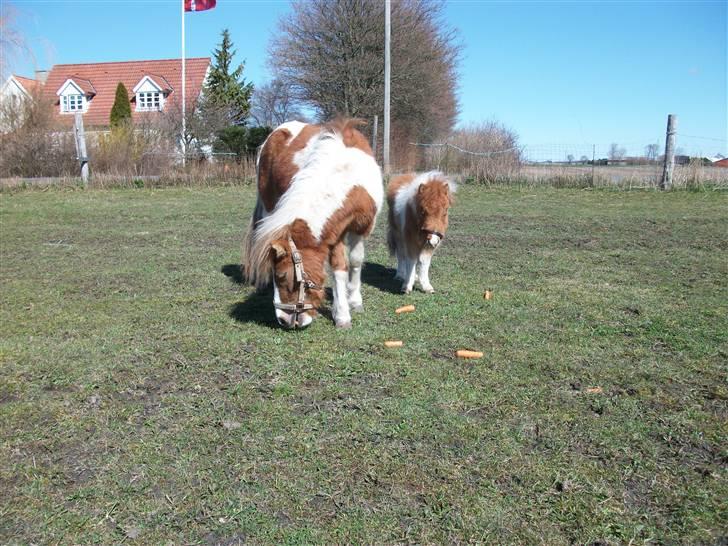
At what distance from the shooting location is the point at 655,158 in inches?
878

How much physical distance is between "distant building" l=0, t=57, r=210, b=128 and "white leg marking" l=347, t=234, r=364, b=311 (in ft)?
124

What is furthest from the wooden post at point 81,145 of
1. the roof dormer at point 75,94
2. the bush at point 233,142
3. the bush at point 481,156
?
the roof dormer at point 75,94

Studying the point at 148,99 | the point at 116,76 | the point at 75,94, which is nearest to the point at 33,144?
the point at 148,99

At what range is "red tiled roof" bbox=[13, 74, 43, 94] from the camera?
2142cm

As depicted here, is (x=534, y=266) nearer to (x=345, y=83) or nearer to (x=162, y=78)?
(x=345, y=83)

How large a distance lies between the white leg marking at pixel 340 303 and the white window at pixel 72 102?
1714 inches

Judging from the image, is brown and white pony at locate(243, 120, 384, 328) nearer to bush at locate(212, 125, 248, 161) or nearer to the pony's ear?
the pony's ear

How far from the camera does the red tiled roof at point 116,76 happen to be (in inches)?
1661

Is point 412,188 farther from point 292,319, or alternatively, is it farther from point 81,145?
point 81,145

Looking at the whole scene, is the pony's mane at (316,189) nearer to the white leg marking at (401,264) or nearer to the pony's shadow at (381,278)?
the white leg marking at (401,264)

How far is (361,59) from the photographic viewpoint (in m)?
32.2

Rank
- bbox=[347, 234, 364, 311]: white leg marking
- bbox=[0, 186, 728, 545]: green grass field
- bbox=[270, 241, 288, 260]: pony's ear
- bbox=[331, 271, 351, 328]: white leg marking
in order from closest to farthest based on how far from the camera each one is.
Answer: bbox=[0, 186, 728, 545]: green grass field, bbox=[270, 241, 288, 260]: pony's ear, bbox=[331, 271, 351, 328]: white leg marking, bbox=[347, 234, 364, 311]: white leg marking

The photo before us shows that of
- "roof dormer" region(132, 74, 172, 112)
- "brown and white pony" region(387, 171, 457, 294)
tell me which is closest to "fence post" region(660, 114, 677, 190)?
"brown and white pony" region(387, 171, 457, 294)

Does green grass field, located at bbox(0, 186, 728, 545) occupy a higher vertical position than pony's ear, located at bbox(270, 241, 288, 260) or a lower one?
lower
